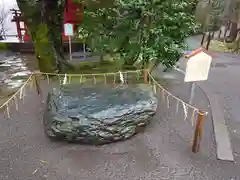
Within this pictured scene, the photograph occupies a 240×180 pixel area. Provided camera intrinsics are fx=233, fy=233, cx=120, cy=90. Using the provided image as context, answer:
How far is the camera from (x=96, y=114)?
3.69 m

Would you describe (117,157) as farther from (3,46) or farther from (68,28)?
(3,46)

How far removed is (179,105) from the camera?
16.6 feet

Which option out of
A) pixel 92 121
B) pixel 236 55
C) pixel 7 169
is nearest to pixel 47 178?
pixel 7 169

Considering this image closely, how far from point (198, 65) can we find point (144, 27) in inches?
82.5

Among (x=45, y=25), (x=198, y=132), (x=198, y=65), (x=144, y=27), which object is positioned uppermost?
(x=144, y=27)

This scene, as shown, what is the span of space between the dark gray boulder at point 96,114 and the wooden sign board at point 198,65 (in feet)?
2.56

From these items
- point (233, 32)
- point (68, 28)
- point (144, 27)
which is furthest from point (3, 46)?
point (233, 32)

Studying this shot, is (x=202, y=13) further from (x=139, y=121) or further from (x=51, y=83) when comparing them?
(x=139, y=121)

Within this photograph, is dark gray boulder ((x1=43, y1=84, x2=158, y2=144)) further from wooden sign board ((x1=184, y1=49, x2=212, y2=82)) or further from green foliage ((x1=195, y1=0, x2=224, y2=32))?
green foliage ((x1=195, y1=0, x2=224, y2=32))

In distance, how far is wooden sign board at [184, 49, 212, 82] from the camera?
13.0 ft

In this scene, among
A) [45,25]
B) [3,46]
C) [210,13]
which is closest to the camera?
[45,25]

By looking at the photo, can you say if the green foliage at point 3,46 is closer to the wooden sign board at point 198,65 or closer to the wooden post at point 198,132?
the wooden sign board at point 198,65

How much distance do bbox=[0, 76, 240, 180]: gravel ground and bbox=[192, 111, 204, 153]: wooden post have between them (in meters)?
0.10

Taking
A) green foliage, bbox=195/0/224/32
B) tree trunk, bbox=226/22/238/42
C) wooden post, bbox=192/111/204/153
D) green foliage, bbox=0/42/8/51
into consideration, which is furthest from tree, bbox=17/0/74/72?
tree trunk, bbox=226/22/238/42
